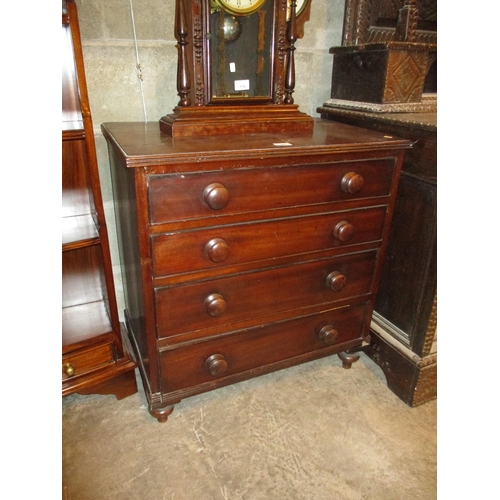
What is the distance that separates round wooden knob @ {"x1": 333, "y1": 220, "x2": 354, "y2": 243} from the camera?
136 cm

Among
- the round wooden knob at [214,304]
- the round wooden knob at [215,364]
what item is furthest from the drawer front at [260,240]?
the round wooden knob at [215,364]

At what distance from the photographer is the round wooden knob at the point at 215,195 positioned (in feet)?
3.61

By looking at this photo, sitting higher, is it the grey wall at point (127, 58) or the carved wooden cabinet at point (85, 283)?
the grey wall at point (127, 58)

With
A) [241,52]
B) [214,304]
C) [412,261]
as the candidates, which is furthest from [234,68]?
[412,261]

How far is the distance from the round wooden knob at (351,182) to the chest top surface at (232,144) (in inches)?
3.3

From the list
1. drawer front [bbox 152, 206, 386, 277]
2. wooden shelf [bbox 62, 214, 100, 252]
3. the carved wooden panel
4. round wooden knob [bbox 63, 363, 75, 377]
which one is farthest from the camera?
the carved wooden panel

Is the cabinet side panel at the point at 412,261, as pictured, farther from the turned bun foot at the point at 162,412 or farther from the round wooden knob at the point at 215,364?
the turned bun foot at the point at 162,412

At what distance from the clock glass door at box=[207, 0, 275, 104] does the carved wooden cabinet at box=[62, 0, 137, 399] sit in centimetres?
46

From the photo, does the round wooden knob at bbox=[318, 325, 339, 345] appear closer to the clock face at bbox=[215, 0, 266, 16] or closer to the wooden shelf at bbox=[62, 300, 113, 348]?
the wooden shelf at bbox=[62, 300, 113, 348]

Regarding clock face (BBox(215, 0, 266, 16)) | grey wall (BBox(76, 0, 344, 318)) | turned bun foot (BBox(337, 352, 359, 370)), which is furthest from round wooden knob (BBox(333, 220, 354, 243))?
grey wall (BBox(76, 0, 344, 318))

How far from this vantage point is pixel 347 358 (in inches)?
68.2

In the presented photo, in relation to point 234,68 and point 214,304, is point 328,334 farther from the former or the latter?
point 234,68

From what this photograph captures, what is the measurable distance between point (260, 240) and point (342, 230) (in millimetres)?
307
